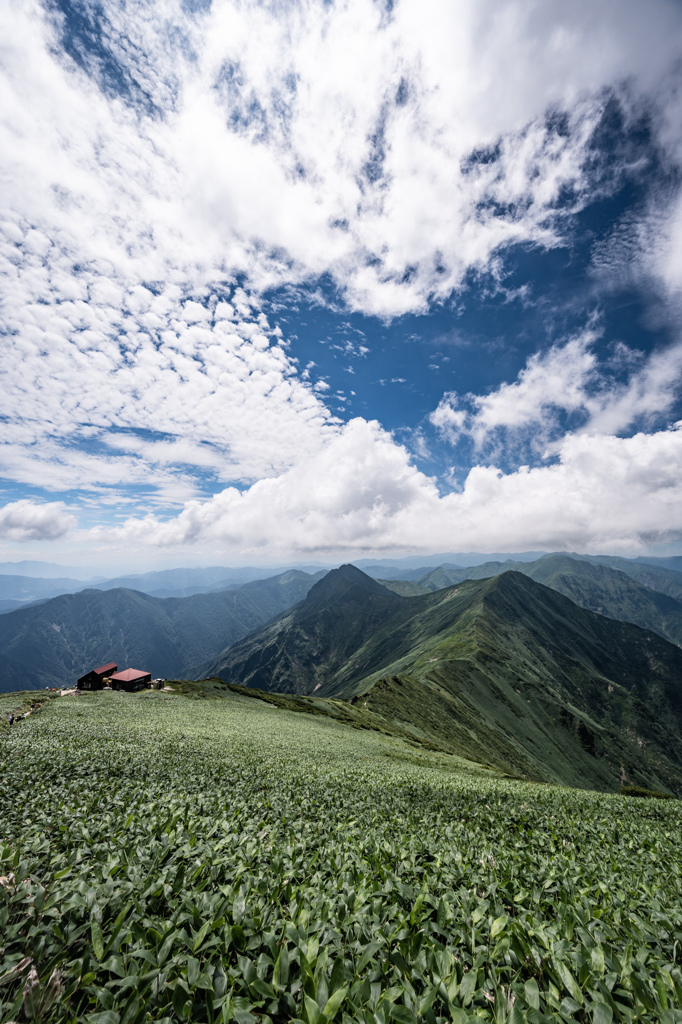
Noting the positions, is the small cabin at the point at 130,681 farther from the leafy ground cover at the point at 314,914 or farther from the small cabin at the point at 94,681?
the leafy ground cover at the point at 314,914

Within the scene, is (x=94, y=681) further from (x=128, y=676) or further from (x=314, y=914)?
(x=314, y=914)

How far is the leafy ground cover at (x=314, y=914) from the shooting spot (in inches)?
157

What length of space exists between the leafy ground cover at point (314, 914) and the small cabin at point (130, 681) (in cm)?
10430

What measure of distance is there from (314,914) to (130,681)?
115951 millimetres

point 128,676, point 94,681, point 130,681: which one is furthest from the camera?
point 94,681

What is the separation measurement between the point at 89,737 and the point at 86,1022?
80.4ft

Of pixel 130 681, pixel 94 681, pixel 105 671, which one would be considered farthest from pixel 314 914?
pixel 105 671

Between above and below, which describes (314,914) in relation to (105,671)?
above

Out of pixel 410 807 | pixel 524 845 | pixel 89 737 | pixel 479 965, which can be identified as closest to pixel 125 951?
pixel 479 965

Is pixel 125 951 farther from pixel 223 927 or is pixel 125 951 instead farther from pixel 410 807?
pixel 410 807

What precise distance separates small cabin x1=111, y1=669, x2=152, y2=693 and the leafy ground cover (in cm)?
10430

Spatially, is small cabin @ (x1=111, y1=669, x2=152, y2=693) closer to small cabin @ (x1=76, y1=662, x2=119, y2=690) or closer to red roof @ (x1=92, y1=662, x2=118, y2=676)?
small cabin @ (x1=76, y1=662, x2=119, y2=690)

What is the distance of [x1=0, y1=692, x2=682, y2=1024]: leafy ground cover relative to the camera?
3.98 m

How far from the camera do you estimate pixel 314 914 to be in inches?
218
